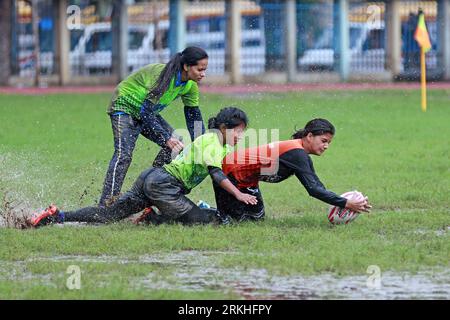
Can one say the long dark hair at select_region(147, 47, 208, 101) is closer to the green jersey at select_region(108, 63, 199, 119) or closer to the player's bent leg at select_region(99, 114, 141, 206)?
the green jersey at select_region(108, 63, 199, 119)

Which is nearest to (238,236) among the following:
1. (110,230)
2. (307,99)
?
(110,230)

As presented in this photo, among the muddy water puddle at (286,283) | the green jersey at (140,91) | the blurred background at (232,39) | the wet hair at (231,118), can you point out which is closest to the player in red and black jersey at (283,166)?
the wet hair at (231,118)

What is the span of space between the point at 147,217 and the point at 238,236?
3.75ft

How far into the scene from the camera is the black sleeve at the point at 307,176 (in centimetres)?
1012

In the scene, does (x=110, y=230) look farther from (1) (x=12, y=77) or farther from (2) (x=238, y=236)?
(1) (x=12, y=77)

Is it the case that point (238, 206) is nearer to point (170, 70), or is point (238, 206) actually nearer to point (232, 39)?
point (170, 70)

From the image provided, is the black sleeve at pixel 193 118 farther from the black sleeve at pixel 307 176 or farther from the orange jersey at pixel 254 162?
the black sleeve at pixel 307 176

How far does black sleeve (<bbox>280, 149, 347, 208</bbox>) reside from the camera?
10.1 m

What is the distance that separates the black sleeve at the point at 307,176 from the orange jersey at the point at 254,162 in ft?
0.21

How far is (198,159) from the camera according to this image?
10.3 metres

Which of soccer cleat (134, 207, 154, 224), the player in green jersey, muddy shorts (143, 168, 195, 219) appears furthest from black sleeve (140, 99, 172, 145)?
soccer cleat (134, 207, 154, 224)

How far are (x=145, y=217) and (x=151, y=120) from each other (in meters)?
0.90

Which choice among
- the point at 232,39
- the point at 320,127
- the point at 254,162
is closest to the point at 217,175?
the point at 254,162

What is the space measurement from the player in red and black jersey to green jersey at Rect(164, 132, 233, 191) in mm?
206
